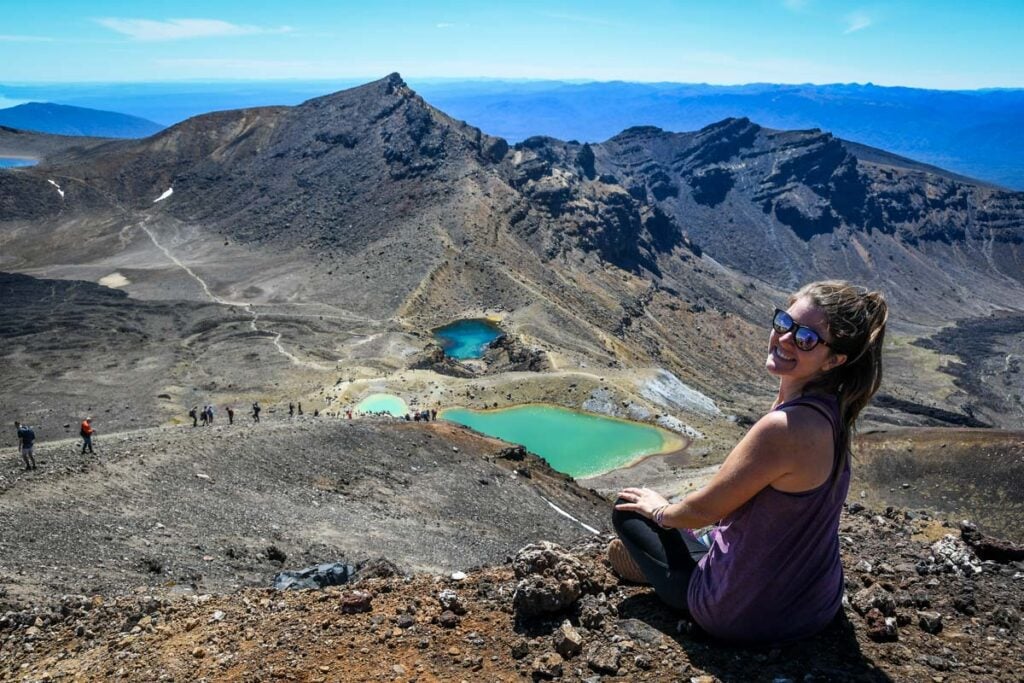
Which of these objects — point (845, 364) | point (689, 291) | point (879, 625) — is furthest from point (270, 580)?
point (689, 291)

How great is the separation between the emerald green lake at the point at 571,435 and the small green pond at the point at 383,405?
9.05ft

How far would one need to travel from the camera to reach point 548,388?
53.1m

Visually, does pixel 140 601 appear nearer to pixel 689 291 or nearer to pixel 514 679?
pixel 514 679

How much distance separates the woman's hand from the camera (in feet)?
22.1

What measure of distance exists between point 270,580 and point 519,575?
8.41 meters

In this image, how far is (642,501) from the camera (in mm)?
6941

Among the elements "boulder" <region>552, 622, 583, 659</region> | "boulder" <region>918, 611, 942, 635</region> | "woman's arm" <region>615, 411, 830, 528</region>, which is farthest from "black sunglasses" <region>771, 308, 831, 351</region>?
"boulder" <region>918, 611, 942, 635</region>

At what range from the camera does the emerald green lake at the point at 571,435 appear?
44.2 metres

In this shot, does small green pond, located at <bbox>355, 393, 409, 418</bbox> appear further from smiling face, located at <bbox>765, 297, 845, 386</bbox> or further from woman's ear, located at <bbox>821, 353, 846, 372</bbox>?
woman's ear, located at <bbox>821, 353, 846, 372</bbox>

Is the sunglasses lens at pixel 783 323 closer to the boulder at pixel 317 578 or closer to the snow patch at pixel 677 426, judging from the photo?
the boulder at pixel 317 578

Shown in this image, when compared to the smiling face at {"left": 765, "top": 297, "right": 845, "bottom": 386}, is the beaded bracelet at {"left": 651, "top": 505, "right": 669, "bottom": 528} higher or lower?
lower

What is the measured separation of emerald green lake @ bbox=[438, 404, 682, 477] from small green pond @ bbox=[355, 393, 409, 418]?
2.76m

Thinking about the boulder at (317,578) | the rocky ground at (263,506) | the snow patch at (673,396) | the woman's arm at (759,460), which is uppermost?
the woman's arm at (759,460)

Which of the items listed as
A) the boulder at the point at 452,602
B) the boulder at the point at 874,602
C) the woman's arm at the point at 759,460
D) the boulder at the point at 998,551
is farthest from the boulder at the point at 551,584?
the boulder at the point at 998,551
